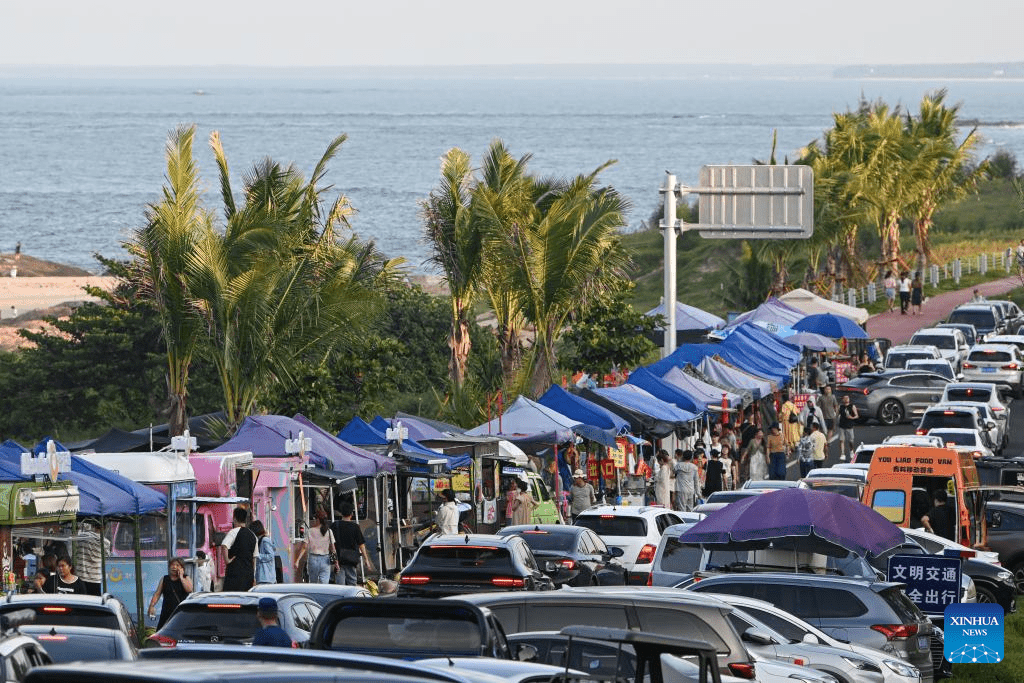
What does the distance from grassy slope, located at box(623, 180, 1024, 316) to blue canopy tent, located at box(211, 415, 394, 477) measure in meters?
48.5

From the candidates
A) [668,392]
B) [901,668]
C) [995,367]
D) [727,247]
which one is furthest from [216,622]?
[727,247]

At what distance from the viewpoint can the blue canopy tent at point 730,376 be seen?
37312mm

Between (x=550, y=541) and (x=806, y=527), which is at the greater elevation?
(x=806, y=527)

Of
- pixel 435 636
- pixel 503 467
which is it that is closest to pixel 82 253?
pixel 503 467

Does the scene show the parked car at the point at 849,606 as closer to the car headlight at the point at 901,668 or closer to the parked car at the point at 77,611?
the car headlight at the point at 901,668

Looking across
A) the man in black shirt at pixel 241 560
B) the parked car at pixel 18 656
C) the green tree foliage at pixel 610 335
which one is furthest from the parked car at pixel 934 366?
the parked car at pixel 18 656

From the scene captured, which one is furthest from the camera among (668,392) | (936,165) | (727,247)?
(727,247)

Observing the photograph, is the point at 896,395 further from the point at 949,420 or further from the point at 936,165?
the point at 936,165

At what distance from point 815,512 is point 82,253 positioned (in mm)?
106822

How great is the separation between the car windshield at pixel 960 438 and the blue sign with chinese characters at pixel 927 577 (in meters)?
16.2

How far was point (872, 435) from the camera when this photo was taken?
1676 inches

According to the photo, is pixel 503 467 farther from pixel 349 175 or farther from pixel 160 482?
pixel 349 175

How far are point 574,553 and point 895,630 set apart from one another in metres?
5.75

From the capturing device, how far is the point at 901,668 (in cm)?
1595
